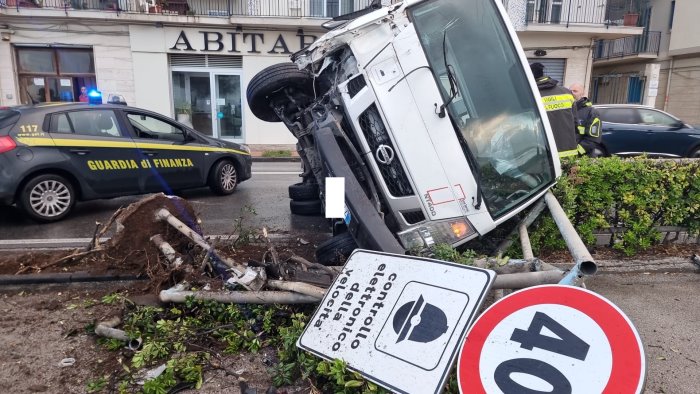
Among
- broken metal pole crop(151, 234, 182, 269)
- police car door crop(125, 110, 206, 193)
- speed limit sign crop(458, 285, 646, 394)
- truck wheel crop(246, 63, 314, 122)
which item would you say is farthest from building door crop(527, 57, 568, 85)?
speed limit sign crop(458, 285, 646, 394)

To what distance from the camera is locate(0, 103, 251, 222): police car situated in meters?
6.14

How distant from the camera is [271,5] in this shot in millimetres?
16953

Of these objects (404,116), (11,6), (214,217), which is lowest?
(214,217)

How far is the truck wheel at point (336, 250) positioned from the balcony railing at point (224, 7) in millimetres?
14212

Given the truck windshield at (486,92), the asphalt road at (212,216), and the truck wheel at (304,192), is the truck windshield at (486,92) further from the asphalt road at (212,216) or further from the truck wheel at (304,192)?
the asphalt road at (212,216)

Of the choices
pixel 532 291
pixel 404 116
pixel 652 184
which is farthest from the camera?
pixel 652 184

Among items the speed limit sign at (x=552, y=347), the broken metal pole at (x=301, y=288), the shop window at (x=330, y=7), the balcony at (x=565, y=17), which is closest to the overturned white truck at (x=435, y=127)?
the broken metal pole at (x=301, y=288)

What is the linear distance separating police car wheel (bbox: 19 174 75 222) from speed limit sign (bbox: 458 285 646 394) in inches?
243

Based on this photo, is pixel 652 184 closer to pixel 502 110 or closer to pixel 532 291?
pixel 502 110

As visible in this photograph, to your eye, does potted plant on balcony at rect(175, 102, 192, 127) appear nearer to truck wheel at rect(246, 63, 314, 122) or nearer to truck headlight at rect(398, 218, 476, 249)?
truck wheel at rect(246, 63, 314, 122)

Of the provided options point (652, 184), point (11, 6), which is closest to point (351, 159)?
point (652, 184)

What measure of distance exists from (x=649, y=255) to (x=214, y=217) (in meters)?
5.46

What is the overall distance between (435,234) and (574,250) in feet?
3.62

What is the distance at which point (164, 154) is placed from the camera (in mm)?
7488
